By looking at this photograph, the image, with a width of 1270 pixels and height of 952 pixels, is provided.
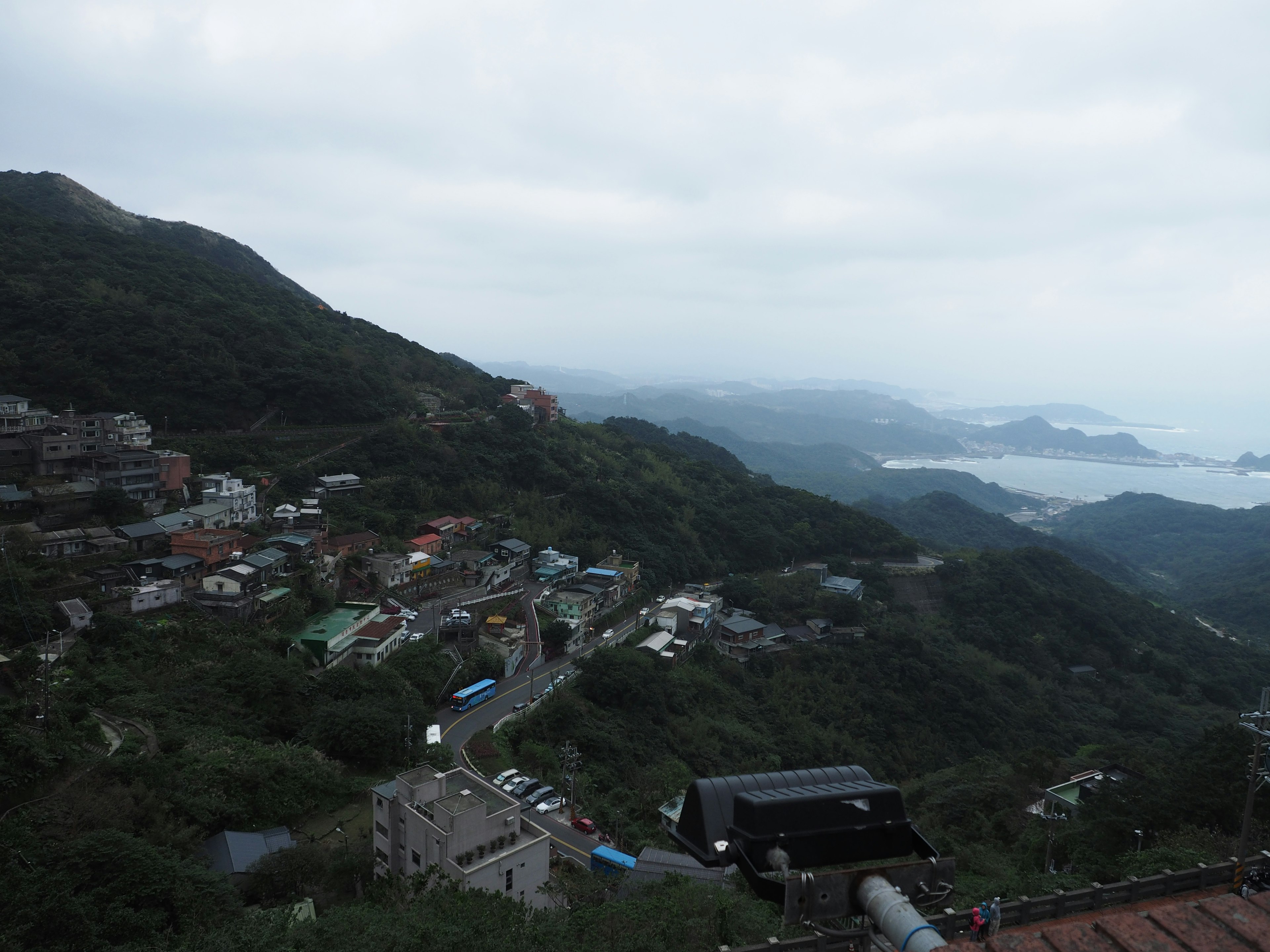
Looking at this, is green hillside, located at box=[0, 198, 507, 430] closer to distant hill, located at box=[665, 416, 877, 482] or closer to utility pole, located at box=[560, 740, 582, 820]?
utility pole, located at box=[560, 740, 582, 820]

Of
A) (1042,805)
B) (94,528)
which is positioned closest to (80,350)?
(94,528)

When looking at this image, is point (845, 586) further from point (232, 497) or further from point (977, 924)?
point (977, 924)

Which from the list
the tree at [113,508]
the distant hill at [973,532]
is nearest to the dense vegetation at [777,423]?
the distant hill at [973,532]

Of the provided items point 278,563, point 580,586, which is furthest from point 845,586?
point 278,563

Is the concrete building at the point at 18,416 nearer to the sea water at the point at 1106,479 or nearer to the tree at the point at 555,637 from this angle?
the tree at the point at 555,637

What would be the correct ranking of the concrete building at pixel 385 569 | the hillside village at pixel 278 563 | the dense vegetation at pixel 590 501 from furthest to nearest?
1. the dense vegetation at pixel 590 501
2. the concrete building at pixel 385 569
3. the hillside village at pixel 278 563
